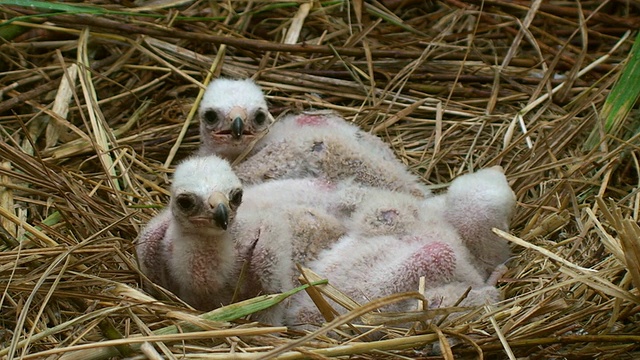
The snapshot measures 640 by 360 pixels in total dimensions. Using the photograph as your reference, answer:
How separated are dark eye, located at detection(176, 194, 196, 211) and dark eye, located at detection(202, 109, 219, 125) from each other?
98 centimetres

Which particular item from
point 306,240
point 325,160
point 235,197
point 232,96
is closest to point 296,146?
point 325,160

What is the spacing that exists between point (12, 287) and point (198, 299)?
0.63 m

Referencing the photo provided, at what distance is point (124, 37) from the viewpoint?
4.70 meters

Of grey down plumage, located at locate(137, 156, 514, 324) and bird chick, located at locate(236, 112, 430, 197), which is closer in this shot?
grey down plumage, located at locate(137, 156, 514, 324)

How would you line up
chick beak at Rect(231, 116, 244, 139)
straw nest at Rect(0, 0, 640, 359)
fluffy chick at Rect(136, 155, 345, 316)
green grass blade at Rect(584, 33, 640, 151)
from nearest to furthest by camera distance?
straw nest at Rect(0, 0, 640, 359) < fluffy chick at Rect(136, 155, 345, 316) < chick beak at Rect(231, 116, 244, 139) < green grass blade at Rect(584, 33, 640, 151)

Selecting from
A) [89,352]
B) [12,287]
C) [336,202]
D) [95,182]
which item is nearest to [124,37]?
[95,182]

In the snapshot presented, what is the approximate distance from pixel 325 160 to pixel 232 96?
1.83 feet

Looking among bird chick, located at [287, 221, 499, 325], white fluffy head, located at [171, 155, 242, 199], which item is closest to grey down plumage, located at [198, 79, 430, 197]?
bird chick, located at [287, 221, 499, 325]

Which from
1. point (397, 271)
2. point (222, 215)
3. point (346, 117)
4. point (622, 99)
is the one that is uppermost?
point (622, 99)

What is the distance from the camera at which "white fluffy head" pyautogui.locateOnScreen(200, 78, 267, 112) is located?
3908mm

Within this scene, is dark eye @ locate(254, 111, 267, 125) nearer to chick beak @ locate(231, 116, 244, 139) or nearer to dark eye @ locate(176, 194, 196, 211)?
chick beak @ locate(231, 116, 244, 139)

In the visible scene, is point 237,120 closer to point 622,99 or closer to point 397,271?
point 397,271

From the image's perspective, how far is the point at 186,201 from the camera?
2996 mm

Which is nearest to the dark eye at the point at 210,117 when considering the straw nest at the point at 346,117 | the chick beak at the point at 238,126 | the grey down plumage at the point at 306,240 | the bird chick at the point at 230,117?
the bird chick at the point at 230,117
